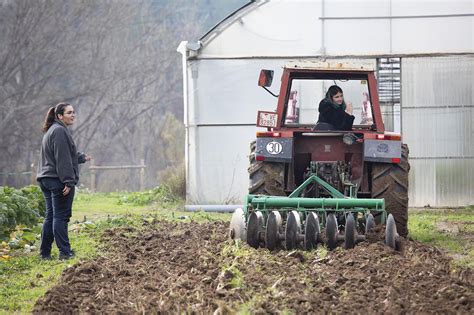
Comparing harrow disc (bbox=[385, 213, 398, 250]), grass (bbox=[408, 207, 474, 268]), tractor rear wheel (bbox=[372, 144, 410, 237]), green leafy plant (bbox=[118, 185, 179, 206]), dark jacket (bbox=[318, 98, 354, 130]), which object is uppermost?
dark jacket (bbox=[318, 98, 354, 130])

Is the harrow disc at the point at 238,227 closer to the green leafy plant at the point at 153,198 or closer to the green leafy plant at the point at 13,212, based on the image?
the green leafy plant at the point at 13,212

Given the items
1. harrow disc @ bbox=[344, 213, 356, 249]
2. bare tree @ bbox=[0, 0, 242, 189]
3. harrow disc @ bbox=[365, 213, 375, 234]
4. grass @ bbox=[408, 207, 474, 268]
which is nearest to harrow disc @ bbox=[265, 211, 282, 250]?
harrow disc @ bbox=[344, 213, 356, 249]

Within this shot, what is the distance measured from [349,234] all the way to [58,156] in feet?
10.9

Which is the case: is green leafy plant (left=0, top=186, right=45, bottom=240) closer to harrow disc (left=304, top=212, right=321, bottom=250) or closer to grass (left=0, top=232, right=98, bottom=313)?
grass (left=0, top=232, right=98, bottom=313)

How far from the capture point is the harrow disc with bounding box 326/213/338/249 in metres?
11.0

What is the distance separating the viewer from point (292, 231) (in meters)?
11.1

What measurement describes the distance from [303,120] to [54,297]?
12.1 m

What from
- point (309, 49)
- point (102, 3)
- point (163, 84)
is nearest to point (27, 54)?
point (102, 3)

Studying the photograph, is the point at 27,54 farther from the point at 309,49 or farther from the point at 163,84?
the point at 309,49

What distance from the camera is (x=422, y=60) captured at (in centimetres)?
2058

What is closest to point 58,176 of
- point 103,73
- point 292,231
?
point 292,231

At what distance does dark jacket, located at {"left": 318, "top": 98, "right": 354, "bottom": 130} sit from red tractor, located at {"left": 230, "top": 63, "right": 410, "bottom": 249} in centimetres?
14

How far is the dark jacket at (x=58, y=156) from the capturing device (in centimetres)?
1161

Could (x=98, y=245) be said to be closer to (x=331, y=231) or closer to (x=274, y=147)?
(x=274, y=147)
